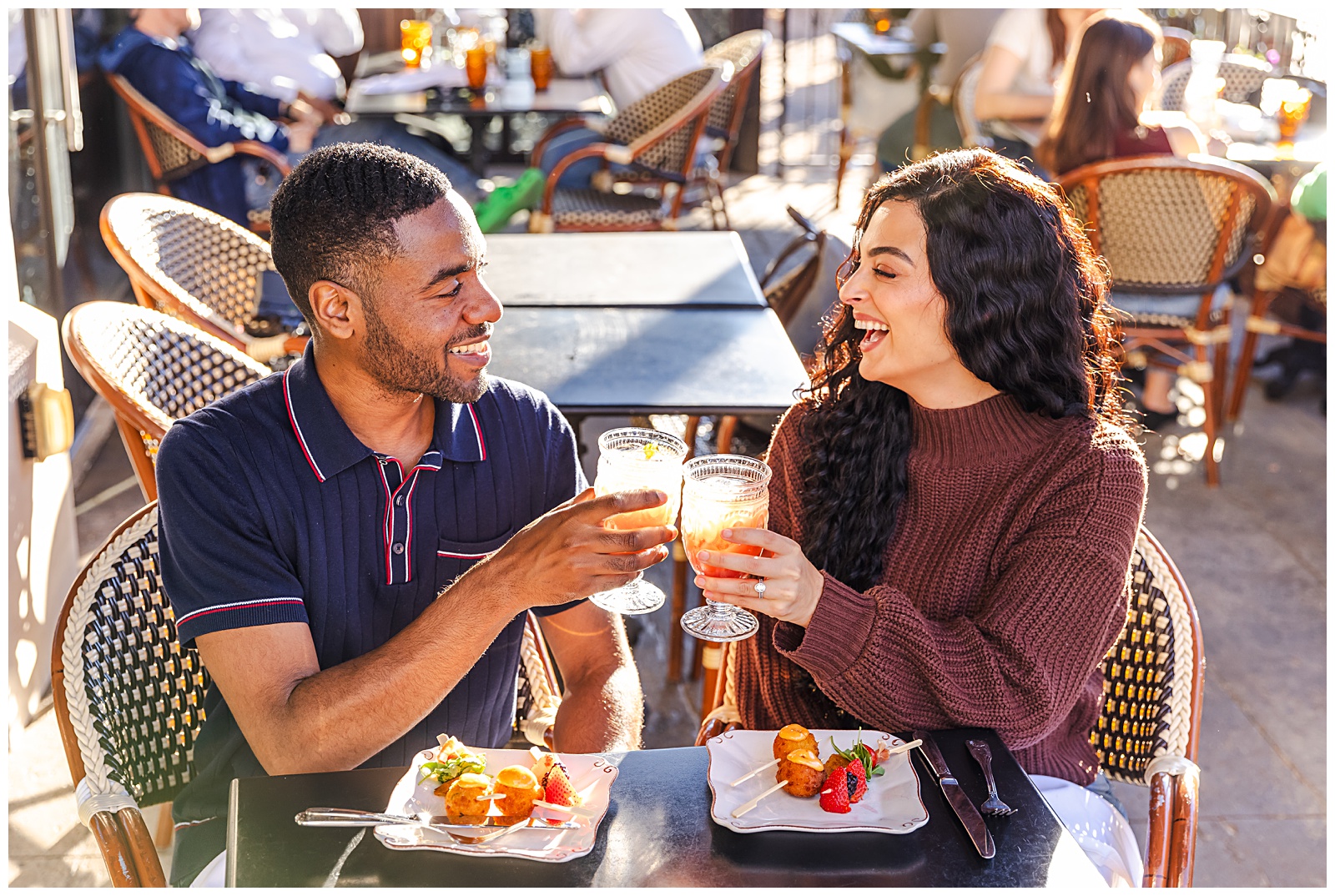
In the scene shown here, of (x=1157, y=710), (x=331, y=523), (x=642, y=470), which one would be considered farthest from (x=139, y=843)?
(x=1157, y=710)

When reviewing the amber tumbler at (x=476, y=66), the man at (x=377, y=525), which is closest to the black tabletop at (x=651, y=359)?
the man at (x=377, y=525)

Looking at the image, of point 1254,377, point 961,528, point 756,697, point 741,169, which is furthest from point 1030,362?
point 741,169

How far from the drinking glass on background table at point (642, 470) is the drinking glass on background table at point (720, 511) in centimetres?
3

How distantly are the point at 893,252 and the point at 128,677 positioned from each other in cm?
128

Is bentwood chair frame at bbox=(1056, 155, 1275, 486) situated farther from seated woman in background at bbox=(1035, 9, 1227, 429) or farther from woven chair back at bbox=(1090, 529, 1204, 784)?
woven chair back at bbox=(1090, 529, 1204, 784)

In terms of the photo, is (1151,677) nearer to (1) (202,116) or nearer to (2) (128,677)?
(2) (128,677)

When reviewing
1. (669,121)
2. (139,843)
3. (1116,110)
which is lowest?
(139,843)

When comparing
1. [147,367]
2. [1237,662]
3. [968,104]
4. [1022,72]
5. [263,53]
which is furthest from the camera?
[263,53]

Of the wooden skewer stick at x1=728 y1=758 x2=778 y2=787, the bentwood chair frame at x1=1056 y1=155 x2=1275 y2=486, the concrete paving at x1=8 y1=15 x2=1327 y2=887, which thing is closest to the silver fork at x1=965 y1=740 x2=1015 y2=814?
the wooden skewer stick at x1=728 y1=758 x2=778 y2=787

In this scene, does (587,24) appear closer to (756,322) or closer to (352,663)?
(756,322)

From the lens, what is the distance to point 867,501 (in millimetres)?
1906

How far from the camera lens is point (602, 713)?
1838 millimetres

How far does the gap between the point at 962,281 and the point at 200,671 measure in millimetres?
1276

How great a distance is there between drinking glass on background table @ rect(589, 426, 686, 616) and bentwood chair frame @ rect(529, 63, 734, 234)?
3504mm
